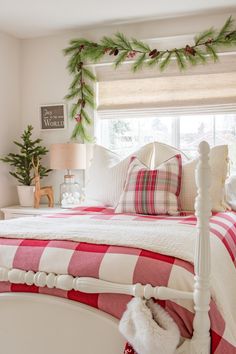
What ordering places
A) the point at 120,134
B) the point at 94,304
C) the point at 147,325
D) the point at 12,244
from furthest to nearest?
the point at 120,134, the point at 12,244, the point at 94,304, the point at 147,325

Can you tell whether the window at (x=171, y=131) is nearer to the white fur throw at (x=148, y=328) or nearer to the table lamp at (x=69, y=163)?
the table lamp at (x=69, y=163)

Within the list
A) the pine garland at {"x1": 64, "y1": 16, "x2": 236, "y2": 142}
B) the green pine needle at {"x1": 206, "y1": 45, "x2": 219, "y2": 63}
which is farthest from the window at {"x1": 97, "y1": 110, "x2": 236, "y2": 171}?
the green pine needle at {"x1": 206, "y1": 45, "x2": 219, "y2": 63}

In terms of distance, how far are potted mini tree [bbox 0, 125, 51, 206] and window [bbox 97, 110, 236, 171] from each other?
23.7 inches

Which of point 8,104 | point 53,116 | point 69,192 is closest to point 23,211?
point 69,192

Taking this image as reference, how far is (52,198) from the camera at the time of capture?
3.72m

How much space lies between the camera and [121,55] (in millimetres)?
3543

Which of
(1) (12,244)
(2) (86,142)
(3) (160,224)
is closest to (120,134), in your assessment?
(2) (86,142)

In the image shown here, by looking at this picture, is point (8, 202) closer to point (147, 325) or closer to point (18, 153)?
point (18, 153)

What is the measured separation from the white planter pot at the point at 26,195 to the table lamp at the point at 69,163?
0.28 m

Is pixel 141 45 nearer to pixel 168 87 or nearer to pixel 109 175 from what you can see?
pixel 168 87

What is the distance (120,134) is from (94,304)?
8.12ft

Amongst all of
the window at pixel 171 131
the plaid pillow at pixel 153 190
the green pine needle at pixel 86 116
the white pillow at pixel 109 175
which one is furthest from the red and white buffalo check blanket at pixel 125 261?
the green pine needle at pixel 86 116

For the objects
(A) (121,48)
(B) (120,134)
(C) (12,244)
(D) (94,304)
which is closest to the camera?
(D) (94,304)

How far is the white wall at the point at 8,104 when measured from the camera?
12.4 feet
